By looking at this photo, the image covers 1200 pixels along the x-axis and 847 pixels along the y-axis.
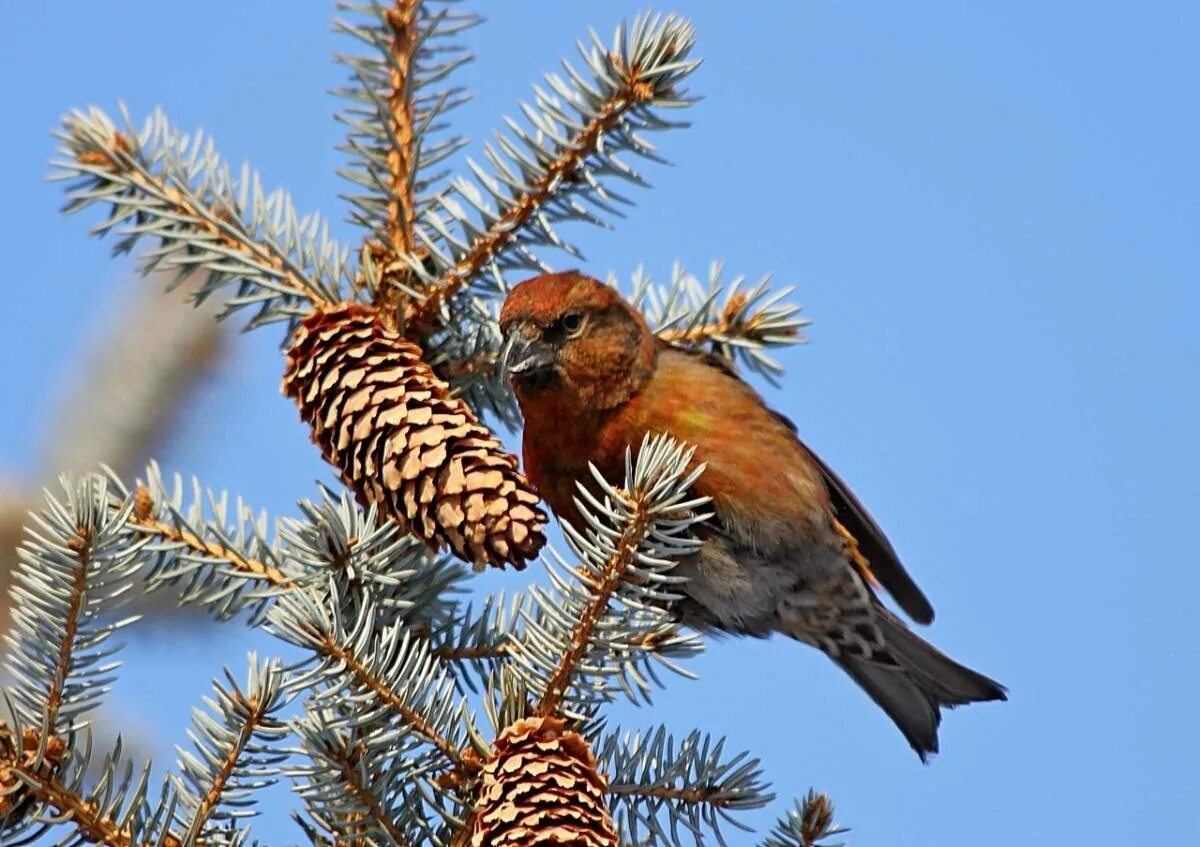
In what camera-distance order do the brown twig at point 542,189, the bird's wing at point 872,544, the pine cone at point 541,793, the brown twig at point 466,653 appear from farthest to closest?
the bird's wing at point 872,544, the brown twig at point 466,653, the brown twig at point 542,189, the pine cone at point 541,793

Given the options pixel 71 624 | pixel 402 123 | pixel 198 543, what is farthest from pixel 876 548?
pixel 71 624

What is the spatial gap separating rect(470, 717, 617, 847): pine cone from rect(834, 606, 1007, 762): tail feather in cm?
227

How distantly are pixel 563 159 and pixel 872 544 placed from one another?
6.77 feet

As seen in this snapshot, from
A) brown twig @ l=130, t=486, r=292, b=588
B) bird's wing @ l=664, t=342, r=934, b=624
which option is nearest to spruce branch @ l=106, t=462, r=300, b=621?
brown twig @ l=130, t=486, r=292, b=588

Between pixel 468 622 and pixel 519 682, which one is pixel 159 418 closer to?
pixel 468 622

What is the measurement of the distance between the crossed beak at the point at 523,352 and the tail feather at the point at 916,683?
4.92 ft

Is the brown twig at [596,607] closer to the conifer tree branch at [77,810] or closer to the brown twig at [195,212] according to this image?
the conifer tree branch at [77,810]

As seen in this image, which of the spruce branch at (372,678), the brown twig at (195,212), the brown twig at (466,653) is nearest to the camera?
the spruce branch at (372,678)

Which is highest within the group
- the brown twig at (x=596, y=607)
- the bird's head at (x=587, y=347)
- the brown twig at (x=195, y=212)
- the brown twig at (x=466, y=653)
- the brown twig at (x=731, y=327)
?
the brown twig at (x=731, y=327)

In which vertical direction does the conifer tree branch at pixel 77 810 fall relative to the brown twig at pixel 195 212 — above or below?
below

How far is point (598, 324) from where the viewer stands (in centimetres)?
345

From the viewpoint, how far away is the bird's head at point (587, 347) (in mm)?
3331

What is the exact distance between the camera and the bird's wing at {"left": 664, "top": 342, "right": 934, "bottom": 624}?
13.4 ft

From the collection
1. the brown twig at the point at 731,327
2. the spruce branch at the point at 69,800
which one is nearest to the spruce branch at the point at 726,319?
the brown twig at the point at 731,327
